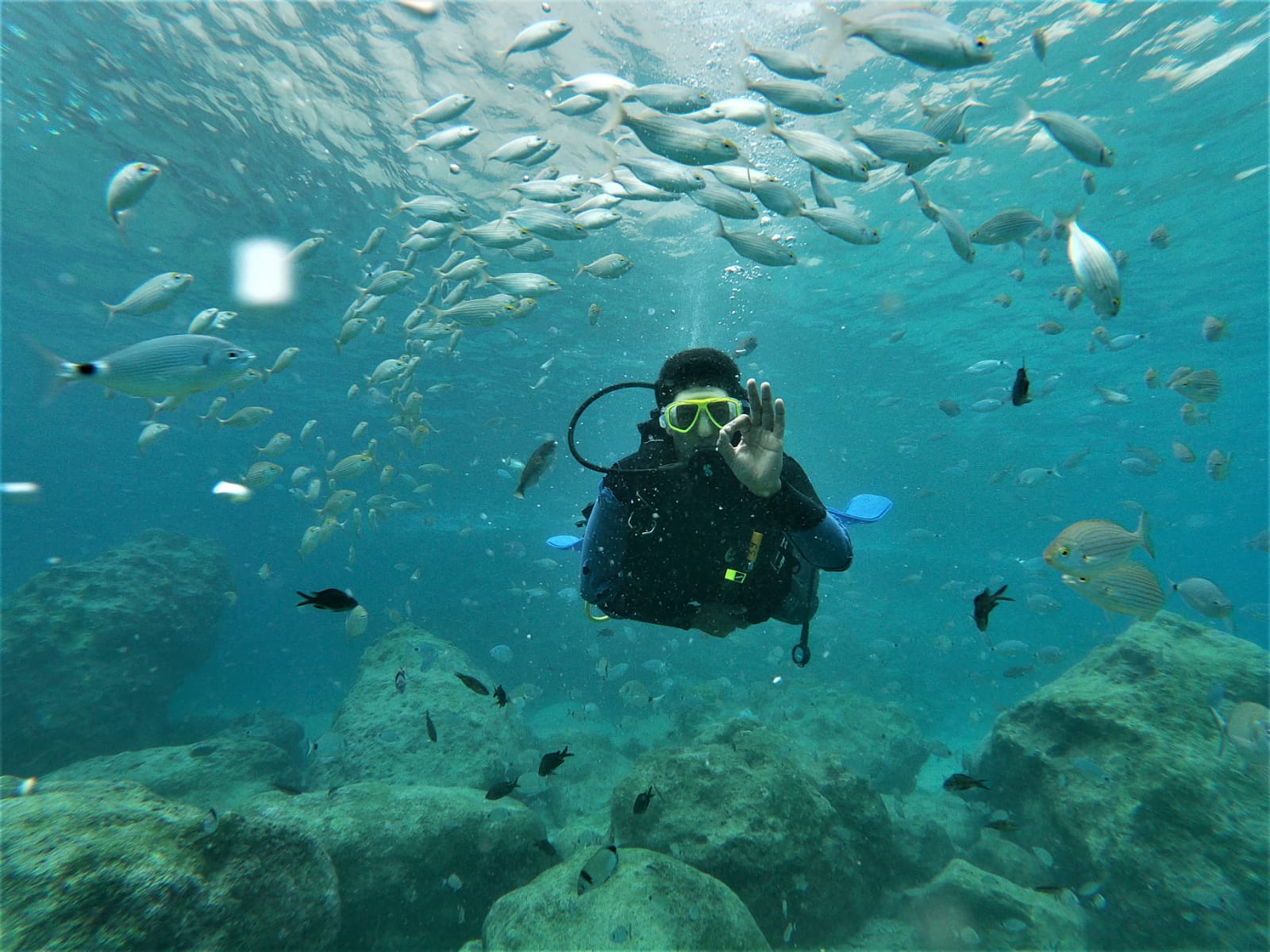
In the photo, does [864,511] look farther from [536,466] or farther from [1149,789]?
[1149,789]

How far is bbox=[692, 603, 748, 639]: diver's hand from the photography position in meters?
3.62

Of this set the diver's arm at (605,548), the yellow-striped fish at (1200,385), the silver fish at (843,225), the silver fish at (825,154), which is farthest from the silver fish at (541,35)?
the yellow-striped fish at (1200,385)

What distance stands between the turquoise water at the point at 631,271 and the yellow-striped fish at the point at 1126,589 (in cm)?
370

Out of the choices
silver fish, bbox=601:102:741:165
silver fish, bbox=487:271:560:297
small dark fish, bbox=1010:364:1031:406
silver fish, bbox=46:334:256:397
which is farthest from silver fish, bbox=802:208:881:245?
silver fish, bbox=46:334:256:397

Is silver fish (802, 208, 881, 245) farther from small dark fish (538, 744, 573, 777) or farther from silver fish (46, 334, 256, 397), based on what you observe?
small dark fish (538, 744, 573, 777)

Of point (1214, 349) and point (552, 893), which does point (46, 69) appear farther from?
point (1214, 349)

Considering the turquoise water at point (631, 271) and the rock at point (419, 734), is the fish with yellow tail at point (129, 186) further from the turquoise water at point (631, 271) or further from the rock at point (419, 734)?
the rock at point (419, 734)

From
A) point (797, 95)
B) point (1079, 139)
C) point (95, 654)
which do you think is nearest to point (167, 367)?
point (797, 95)

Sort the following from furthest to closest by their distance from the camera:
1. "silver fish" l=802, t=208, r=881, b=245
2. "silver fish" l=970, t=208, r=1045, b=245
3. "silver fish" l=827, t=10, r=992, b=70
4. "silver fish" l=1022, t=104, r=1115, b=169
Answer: "silver fish" l=970, t=208, r=1045, b=245 < "silver fish" l=802, t=208, r=881, b=245 < "silver fish" l=1022, t=104, r=1115, b=169 < "silver fish" l=827, t=10, r=992, b=70

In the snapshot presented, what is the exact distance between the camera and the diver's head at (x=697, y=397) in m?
3.24

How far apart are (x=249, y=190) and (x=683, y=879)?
20.0 meters

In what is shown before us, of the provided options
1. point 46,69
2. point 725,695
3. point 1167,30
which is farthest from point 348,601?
point 1167,30

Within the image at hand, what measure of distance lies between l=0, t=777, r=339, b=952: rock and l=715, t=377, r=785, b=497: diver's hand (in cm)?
430

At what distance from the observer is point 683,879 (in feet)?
13.6
